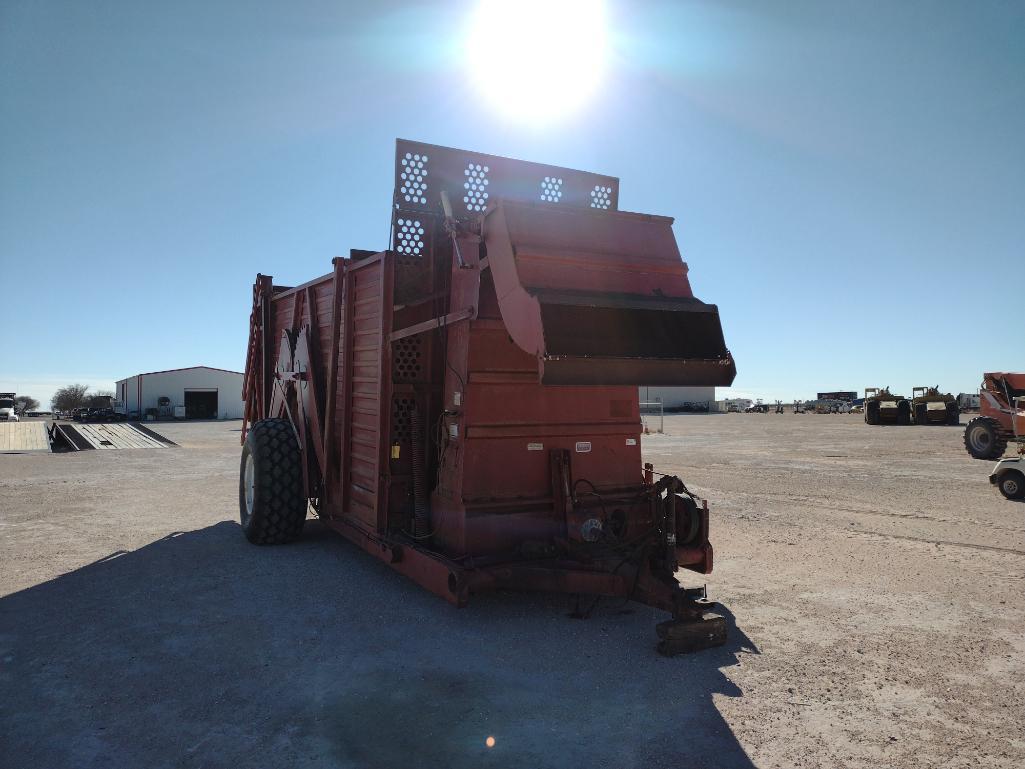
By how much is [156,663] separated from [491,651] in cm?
198

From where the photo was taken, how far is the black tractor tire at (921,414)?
3138cm

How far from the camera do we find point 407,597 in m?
5.19

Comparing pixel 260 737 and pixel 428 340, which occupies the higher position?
pixel 428 340

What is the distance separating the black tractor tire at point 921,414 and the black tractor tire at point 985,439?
53.8ft

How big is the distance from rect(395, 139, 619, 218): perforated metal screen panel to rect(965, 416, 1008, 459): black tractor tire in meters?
14.8

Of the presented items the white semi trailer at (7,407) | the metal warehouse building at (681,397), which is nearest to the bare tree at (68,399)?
the white semi trailer at (7,407)

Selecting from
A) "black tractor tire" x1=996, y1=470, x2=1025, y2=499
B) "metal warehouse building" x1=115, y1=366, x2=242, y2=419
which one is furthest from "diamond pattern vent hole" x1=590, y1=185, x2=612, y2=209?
"metal warehouse building" x1=115, y1=366, x2=242, y2=419

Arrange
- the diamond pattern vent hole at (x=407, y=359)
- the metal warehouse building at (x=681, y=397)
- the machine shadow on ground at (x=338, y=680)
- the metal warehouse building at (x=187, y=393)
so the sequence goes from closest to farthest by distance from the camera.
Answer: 1. the machine shadow on ground at (x=338, y=680)
2. the diamond pattern vent hole at (x=407, y=359)
3. the metal warehouse building at (x=187, y=393)
4. the metal warehouse building at (x=681, y=397)

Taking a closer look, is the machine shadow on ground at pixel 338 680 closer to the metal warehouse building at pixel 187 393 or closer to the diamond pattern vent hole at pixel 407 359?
the diamond pattern vent hole at pixel 407 359

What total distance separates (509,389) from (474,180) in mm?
1937

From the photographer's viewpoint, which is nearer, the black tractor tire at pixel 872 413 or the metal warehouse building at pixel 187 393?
the black tractor tire at pixel 872 413

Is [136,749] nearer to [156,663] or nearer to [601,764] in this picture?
[156,663]

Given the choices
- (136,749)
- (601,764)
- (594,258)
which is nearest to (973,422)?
(594,258)

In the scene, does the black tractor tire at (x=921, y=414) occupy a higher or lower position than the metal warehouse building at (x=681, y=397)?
lower
